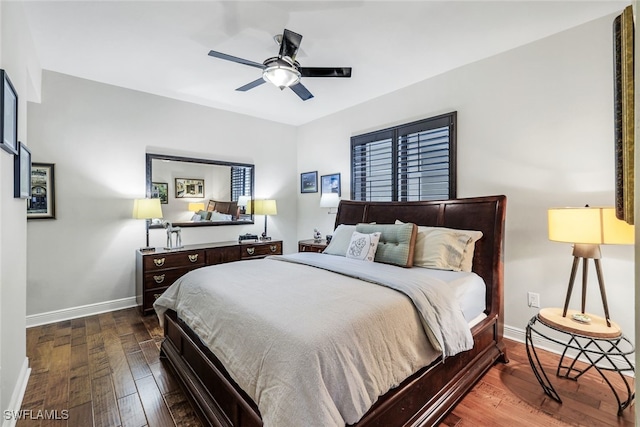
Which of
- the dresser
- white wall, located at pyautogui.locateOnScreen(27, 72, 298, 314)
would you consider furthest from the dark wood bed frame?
white wall, located at pyautogui.locateOnScreen(27, 72, 298, 314)

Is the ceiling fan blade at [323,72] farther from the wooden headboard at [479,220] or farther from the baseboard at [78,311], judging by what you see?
the baseboard at [78,311]

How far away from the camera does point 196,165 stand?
13.5 feet

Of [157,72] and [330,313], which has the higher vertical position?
[157,72]

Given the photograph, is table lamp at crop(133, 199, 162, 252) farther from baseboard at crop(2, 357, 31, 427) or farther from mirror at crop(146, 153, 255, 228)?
baseboard at crop(2, 357, 31, 427)

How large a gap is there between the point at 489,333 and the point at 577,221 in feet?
3.46

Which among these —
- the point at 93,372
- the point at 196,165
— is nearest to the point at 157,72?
the point at 196,165

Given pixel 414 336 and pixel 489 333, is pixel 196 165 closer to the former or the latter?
pixel 414 336

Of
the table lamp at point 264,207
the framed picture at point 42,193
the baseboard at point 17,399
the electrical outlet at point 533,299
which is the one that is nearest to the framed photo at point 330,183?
the table lamp at point 264,207

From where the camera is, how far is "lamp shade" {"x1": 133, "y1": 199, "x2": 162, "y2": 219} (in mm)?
3379

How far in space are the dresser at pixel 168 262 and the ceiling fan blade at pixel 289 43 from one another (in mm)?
2560

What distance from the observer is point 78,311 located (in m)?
3.28

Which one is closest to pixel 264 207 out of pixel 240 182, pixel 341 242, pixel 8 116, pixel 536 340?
pixel 240 182

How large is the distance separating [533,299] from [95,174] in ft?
15.8

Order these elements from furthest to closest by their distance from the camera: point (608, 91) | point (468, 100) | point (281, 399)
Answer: point (468, 100) < point (608, 91) < point (281, 399)
